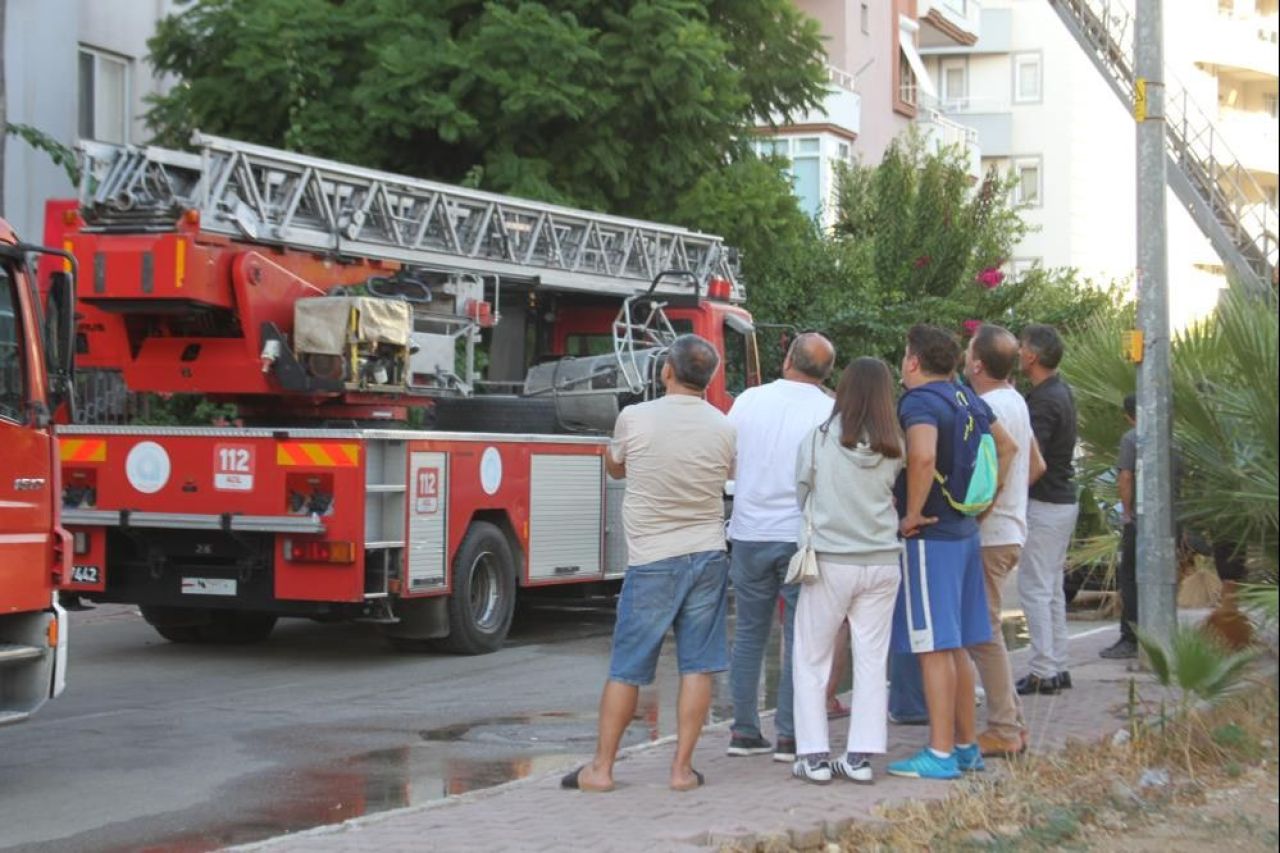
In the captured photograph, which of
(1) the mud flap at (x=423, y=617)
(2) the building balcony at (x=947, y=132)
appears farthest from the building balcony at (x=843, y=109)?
(1) the mud flap at (x=423, y=617)

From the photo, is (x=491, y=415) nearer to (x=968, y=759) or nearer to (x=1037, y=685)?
(x=1037, y=685)

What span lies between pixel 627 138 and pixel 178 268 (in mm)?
9554

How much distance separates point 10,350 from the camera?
8.84 metres

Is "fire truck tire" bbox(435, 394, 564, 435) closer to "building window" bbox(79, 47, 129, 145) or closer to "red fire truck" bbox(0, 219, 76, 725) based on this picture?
"red fire truck" bbox(0, 219, 76, 725)

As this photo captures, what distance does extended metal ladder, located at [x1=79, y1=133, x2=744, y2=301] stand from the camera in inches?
507

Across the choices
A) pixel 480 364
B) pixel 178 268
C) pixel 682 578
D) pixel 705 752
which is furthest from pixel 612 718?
pixel 480 364

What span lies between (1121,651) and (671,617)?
518 cm

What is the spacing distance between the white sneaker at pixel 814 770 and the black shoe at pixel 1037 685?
264 cm

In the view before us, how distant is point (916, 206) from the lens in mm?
28328

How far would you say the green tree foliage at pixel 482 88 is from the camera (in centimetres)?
2022

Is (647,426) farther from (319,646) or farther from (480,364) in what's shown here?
(480,364)

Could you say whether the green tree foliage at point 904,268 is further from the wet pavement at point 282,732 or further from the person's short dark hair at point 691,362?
the person's short dark hair at point 691,362

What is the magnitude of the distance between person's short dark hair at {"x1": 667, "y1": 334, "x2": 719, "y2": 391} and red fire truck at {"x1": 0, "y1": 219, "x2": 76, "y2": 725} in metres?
2.90

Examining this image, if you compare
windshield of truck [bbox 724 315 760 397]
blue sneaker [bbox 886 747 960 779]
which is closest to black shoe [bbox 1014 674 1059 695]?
blue sneaker [bbox 886 747 960 779]
